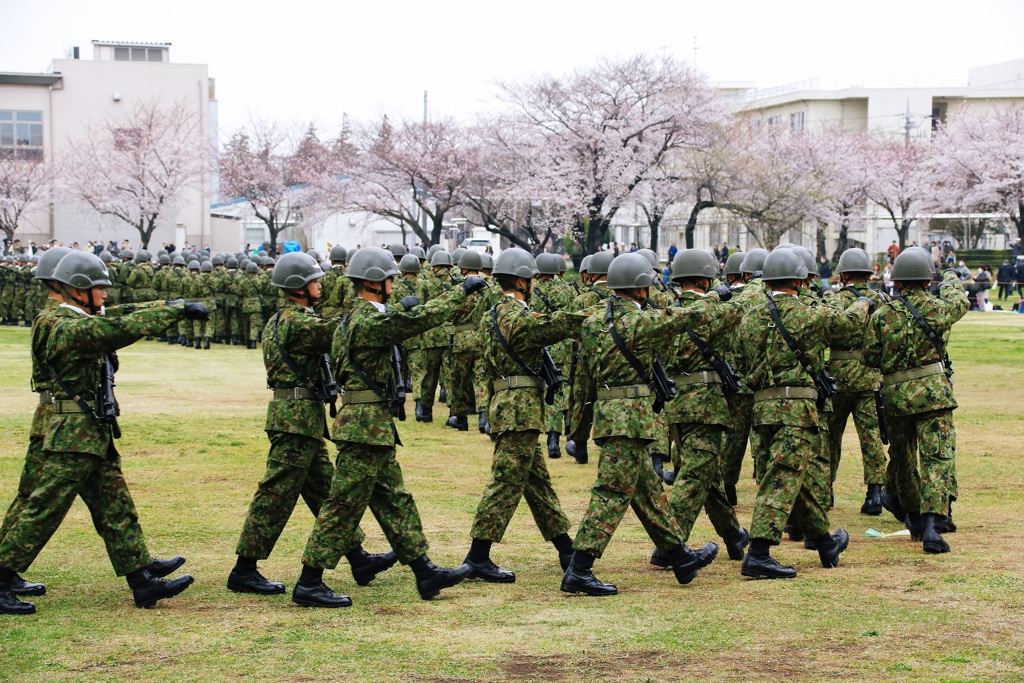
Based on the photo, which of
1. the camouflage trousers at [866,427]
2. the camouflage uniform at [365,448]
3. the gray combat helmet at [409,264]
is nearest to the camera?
the camouflage uniform at [365,448]

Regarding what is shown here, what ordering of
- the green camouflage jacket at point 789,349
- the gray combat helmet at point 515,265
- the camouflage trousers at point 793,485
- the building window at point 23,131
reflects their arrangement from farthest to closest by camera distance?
the building window at point 23,131 → the gray combat helmet at point 515,265 → the green camouflage jacket at point 789,349 → the camouflage trousers at point 793,485

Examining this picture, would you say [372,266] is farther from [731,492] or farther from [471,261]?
[471,261]

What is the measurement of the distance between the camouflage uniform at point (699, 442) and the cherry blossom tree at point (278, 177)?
143ft

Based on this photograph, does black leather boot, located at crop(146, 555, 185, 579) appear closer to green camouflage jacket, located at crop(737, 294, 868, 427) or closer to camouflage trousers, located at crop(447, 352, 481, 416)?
green camouflage jacket, located at crop(737, 294, 868, 427)

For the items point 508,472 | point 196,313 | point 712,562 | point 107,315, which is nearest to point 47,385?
point 107,315

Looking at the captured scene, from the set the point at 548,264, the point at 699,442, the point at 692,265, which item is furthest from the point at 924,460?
the point at 548,264

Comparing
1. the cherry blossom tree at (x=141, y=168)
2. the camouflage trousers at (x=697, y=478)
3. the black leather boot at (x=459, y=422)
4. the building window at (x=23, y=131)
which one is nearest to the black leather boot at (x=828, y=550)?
the camouflage trousers at (x=697, y=478)

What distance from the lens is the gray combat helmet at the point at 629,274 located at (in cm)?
744

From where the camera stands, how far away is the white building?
63.1m

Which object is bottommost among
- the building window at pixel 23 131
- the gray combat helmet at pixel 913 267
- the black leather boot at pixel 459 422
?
the black leather boot at pixel 459 422

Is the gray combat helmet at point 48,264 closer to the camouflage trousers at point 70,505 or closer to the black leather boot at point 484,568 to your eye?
the camouflage trousers at point 70,505

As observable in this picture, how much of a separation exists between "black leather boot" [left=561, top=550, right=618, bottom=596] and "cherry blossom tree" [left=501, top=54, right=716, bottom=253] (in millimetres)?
35653

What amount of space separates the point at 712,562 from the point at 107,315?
4.23 m

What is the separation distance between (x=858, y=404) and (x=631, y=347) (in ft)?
11.2
